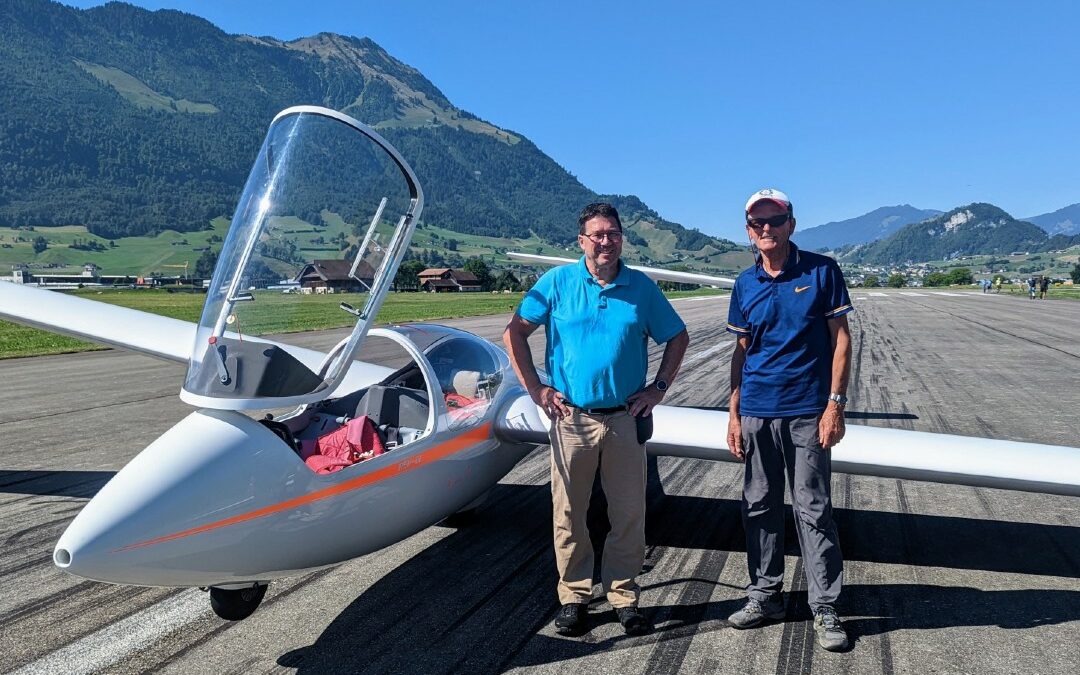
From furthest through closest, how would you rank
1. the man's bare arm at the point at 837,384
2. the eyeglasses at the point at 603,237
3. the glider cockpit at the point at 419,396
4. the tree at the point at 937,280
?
the tree at the point at 937,280 → the glider cockpit at the point at 419,396 → the eyeglasses at the point at 603,237 → the man's bare arm at the point at 837,384

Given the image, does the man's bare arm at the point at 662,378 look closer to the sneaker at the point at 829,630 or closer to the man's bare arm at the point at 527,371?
the man's bare arm at the point at 527,371

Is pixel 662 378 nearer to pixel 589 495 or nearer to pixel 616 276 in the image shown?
pixel 616 276

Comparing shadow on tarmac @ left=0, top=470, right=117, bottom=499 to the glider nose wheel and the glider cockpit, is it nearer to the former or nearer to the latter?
the glider cockpit

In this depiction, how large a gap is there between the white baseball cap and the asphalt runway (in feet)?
7.01

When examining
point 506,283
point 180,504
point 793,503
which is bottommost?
point 793,503

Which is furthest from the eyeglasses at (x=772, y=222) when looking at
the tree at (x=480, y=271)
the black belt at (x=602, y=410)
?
the tree at (x=480, y=271)

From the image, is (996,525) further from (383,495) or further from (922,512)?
(383,495)

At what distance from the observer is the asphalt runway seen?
4008mm

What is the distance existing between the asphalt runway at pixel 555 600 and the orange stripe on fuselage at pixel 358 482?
851 millimetres

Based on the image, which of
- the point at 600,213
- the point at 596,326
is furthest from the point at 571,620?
the point at 600,213

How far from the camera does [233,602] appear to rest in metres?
4.00

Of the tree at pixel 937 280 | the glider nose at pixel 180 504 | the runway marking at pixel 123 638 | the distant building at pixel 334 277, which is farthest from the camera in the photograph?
the tree at pixel 937 280

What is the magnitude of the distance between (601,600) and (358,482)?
1.75 metres

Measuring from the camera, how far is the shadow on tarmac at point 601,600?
410 centimetres
